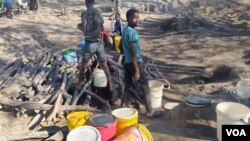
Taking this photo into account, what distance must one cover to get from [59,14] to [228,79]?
13.3 meters

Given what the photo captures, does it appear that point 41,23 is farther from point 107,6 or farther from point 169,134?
point 169,134

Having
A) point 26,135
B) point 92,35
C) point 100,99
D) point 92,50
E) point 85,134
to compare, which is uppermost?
point 92,35

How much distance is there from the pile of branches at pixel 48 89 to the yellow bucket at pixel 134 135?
1383 mm

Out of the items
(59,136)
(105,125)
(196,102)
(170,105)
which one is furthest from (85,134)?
(170,105)

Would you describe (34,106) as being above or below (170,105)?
above

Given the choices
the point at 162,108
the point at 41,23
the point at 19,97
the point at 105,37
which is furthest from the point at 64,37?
the point at 162,108

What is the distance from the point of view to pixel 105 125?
4641 mm

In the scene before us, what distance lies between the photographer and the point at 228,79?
8602mm

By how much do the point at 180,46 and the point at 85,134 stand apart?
887 cm

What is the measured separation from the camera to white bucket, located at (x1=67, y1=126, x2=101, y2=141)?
172 inches

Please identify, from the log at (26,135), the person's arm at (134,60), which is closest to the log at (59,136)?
the log at (26,135)

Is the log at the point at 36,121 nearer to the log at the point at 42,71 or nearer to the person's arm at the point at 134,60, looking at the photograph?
the log at the point at 42,71

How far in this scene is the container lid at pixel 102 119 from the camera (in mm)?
4738

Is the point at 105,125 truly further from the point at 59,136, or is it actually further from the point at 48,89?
the point at 48,89
